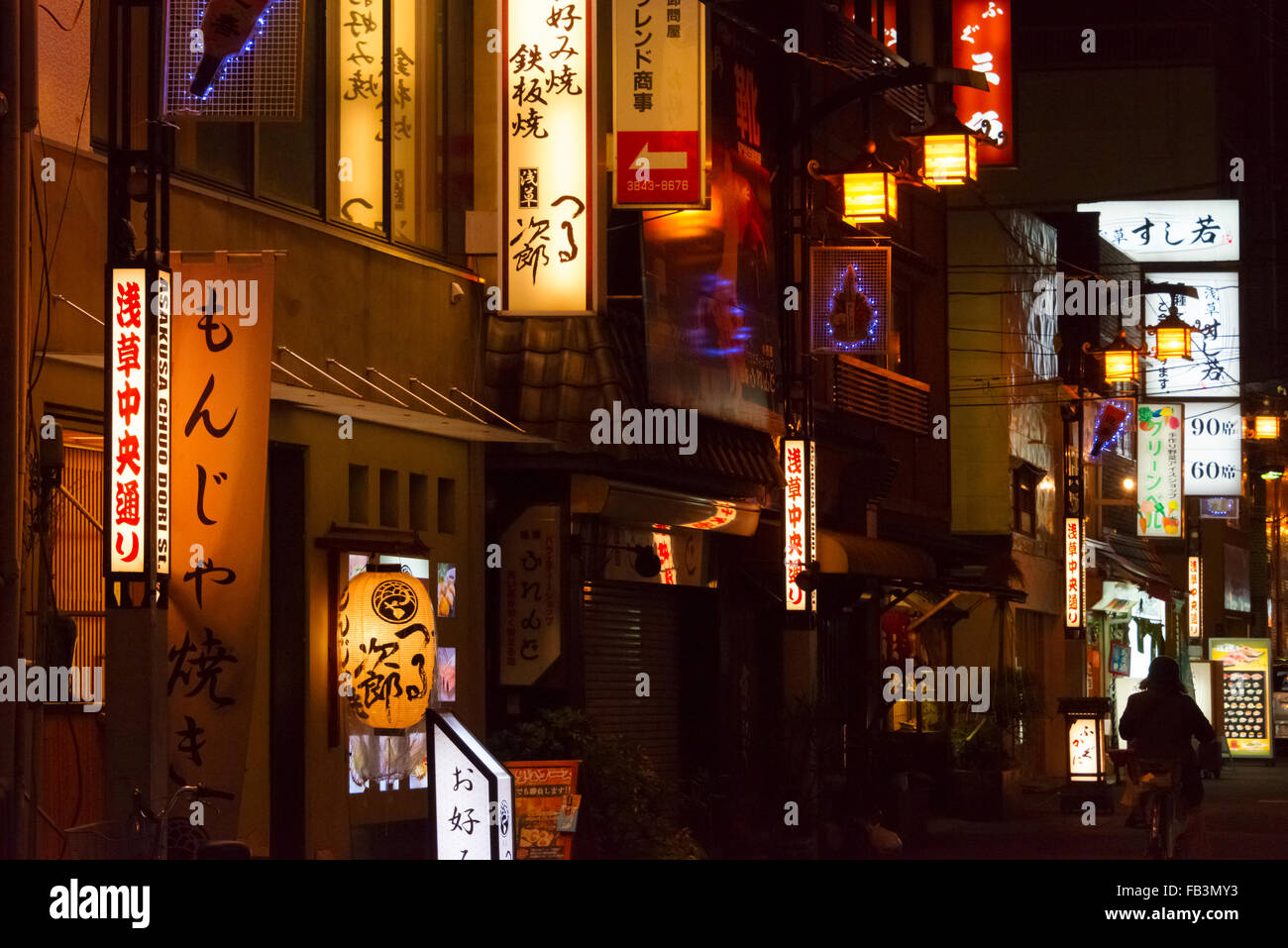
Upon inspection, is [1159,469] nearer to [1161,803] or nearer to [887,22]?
[887,22]

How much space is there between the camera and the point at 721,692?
24.9m

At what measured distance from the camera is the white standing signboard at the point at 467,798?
1272 cm

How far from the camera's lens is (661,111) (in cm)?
1970

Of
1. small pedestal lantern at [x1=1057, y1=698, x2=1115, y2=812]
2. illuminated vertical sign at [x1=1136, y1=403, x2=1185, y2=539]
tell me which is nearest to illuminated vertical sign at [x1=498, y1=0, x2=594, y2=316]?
small pedestal lantern at [x1=1057, y1=698, x2=1115, y2=812]

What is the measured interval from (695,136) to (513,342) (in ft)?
9.13

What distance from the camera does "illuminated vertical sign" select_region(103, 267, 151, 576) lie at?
11320mm

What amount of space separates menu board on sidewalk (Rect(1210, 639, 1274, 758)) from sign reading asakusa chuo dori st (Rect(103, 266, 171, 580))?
36.8 meters

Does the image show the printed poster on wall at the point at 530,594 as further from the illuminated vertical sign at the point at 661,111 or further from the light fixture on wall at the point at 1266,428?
the light fixture on wall at the point at 1266,428

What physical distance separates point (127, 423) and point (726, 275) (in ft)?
41.9

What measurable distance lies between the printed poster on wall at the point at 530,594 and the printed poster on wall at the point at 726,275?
1.98 metres

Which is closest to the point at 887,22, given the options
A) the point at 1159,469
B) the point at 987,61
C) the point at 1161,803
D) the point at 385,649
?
the point at 987,61

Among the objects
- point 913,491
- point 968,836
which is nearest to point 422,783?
point 968,836

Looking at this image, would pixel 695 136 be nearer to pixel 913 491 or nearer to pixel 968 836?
pixel 968 836

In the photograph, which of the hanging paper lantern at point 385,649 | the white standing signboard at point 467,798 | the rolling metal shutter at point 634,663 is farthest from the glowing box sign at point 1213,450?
the white standing signboard at point 467,798
